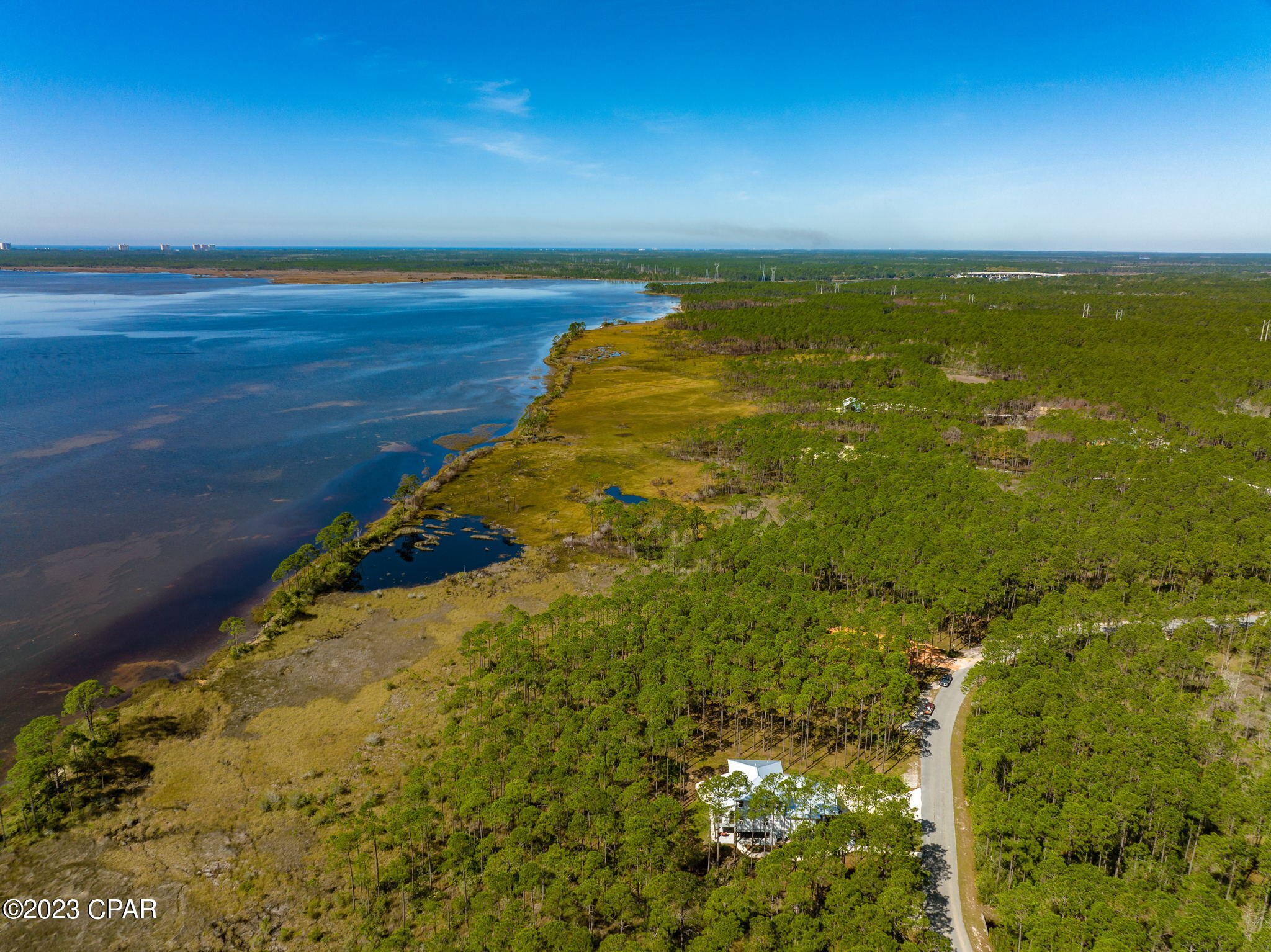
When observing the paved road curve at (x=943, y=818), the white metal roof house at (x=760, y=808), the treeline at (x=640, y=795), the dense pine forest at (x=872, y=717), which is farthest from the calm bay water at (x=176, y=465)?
the paved road curve at (x=943, y=818)

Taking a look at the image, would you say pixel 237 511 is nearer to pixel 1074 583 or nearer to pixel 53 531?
pixel 53 531

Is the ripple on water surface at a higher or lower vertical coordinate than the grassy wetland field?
higher

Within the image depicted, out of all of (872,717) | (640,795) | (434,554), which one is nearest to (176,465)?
(434,554)

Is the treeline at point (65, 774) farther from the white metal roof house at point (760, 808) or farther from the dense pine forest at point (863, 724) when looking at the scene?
the white metal roof house at point (760, 808)

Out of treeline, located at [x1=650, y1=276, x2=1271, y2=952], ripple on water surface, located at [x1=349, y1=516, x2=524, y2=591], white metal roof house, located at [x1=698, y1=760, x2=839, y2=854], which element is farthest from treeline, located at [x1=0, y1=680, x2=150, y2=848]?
treeline, located at [x1=650, y1=276, x2=1271, y2=952]

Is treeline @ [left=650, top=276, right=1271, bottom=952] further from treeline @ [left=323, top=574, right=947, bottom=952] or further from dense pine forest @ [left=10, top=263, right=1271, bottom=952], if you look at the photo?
treeline @ [left=323, top=574, right=947, bottom=952]
